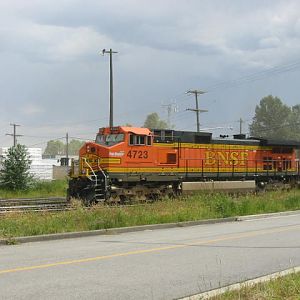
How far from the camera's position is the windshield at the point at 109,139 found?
81.7 feet

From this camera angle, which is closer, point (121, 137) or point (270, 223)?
point (270, 223)

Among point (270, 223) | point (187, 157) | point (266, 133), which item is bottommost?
point (270, 223)

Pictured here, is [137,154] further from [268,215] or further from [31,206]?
[268,215]

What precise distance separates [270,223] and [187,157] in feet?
35.7

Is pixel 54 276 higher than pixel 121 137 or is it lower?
lower

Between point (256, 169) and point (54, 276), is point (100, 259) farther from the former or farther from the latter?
point (256, 169)

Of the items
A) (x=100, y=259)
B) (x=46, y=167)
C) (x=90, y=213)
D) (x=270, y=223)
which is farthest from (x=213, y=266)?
(x=46, y=167)

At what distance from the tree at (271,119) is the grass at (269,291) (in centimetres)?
11713

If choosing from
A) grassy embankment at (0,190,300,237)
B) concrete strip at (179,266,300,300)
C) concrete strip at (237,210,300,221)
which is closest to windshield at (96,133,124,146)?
grassy embankment at (0,190,300,237)

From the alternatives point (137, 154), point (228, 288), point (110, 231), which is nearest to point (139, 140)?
point (137, 154)

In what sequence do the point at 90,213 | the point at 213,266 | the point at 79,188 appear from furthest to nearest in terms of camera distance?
the point at 79,188, the point at 90,213, the point at 213,266

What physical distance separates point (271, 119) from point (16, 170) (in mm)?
98309

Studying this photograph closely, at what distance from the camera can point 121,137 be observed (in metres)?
24.9

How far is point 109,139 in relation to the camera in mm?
25312
